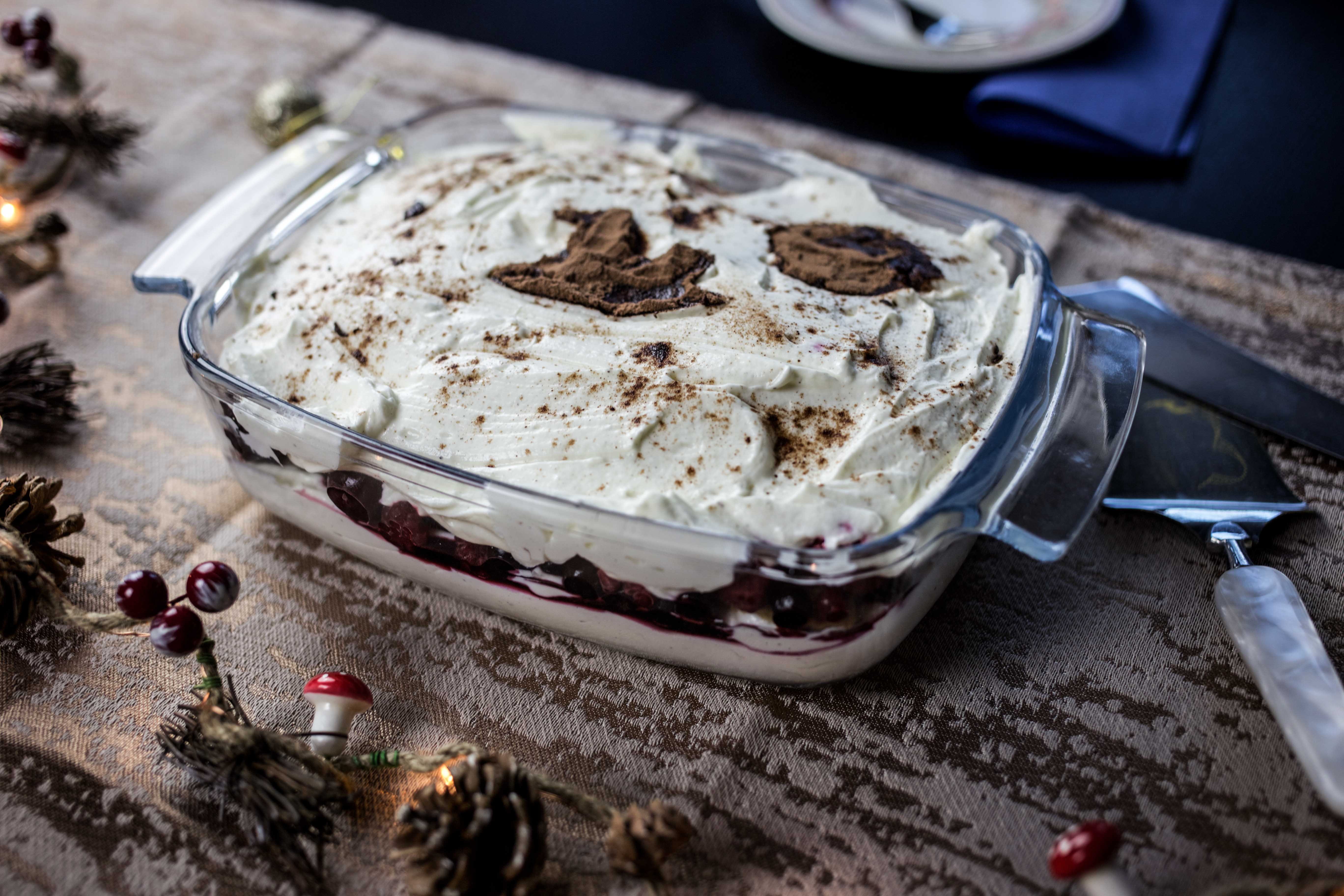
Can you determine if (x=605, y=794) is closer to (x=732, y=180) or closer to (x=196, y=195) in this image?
(x=732, y=180)

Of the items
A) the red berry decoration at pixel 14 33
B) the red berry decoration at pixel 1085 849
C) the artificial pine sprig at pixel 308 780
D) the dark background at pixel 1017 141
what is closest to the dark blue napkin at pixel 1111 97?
the dark background at pixel 1017 141

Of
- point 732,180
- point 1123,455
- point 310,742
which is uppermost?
point 732,180

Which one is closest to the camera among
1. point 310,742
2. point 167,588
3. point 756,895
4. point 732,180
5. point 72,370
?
point 756,895

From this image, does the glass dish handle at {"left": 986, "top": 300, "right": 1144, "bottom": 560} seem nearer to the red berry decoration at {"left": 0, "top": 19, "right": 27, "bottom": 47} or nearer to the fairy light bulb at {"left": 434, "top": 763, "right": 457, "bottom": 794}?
the fairy light bulb at {"left": 434, "top": 763, "right": 457, "bottom": 794}

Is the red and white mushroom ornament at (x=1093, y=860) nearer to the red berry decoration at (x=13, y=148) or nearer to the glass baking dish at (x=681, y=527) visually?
the glass baking dish at (x=681, y=527)

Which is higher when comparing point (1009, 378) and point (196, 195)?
point (1009, 378)

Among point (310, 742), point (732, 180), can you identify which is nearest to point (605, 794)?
point (310, 742)

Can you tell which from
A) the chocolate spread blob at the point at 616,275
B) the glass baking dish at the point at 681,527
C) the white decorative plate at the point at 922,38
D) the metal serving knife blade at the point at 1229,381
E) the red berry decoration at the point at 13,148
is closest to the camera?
the glass baking dish at the point at 681,527
